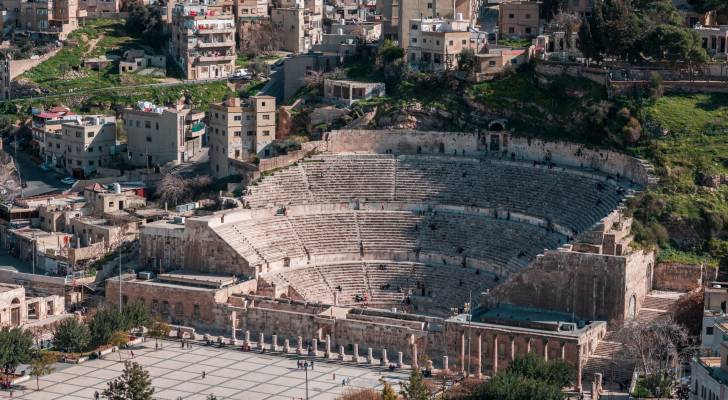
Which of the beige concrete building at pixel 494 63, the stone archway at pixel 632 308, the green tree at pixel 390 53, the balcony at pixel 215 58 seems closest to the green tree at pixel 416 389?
the stone archway at pixel 632 308

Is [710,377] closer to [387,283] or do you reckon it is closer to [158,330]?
[387,283]

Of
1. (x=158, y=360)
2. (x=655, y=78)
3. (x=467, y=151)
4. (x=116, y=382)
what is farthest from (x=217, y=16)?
(x=116, y=382)

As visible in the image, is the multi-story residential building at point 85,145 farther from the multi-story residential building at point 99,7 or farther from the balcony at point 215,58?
the multi-story residential building at point 99,7

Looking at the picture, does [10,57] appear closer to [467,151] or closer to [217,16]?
[217,16]

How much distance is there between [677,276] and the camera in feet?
268

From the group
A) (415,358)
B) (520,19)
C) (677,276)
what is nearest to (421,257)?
(415,358)

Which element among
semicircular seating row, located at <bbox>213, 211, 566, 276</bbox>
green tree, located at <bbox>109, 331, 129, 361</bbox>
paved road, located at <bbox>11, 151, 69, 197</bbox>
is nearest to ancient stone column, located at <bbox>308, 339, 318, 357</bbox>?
semicircular seating row, located at <bbox>213, 211, 566, 276</bbox>

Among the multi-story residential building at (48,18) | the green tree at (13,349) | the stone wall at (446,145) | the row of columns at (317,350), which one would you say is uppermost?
the multi-story residential building at (48,18)

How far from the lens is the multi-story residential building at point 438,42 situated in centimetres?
10081

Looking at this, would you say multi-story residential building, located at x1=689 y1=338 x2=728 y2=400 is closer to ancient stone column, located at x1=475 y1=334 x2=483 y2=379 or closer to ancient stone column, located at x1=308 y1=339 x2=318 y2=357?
ancient stone column, located at x1=475 y1=334 x2=483 y2=379

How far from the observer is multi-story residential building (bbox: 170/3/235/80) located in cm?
11400

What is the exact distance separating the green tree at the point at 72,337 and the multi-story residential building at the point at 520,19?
3888cm

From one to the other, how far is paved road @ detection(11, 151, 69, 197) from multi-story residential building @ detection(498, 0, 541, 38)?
94.1 ft

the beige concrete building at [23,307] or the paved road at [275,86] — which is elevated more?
the paved road at [275,86]
